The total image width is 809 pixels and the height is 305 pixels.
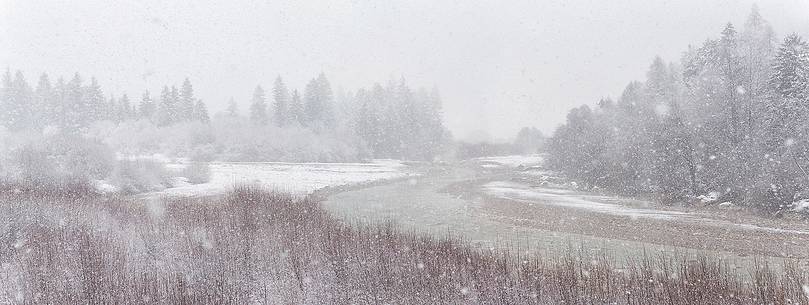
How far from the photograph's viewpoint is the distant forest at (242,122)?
71250 mm

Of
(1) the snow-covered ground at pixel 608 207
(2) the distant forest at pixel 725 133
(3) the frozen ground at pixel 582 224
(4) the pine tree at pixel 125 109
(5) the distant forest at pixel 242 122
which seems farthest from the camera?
(4) the pine tree at pixel 125 109

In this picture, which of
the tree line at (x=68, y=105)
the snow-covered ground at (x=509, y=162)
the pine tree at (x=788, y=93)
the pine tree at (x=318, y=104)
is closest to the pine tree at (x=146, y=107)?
the tree line at (x=68, y=105)

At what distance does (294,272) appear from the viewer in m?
10.9

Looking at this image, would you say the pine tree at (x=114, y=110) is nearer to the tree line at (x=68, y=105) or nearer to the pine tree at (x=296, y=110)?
the tree line at (x=68, y=105)

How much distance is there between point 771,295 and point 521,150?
12692 cm

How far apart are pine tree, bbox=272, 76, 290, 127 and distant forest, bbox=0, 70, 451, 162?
0.52 ft

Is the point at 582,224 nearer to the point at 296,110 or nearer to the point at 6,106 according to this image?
the point at 296,110

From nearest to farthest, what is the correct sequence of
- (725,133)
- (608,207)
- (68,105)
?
(608,207) → (725,133) → (68,105)

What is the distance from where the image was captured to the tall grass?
29.1 feet

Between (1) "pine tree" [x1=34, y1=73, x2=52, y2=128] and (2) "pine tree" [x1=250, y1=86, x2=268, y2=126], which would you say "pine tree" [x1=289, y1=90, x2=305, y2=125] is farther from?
(1) "pine tree" [x1=34, y1=73, x2=52, y2=128]

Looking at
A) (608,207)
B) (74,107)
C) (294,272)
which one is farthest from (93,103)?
(294,272)

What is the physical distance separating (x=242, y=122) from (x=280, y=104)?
7.72m

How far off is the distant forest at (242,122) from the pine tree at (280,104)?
157 millimetres

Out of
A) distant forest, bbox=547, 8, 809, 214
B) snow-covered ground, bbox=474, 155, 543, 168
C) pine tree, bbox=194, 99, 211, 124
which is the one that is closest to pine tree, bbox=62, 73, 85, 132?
pine tree, bbox=194, 99, 211, 124
